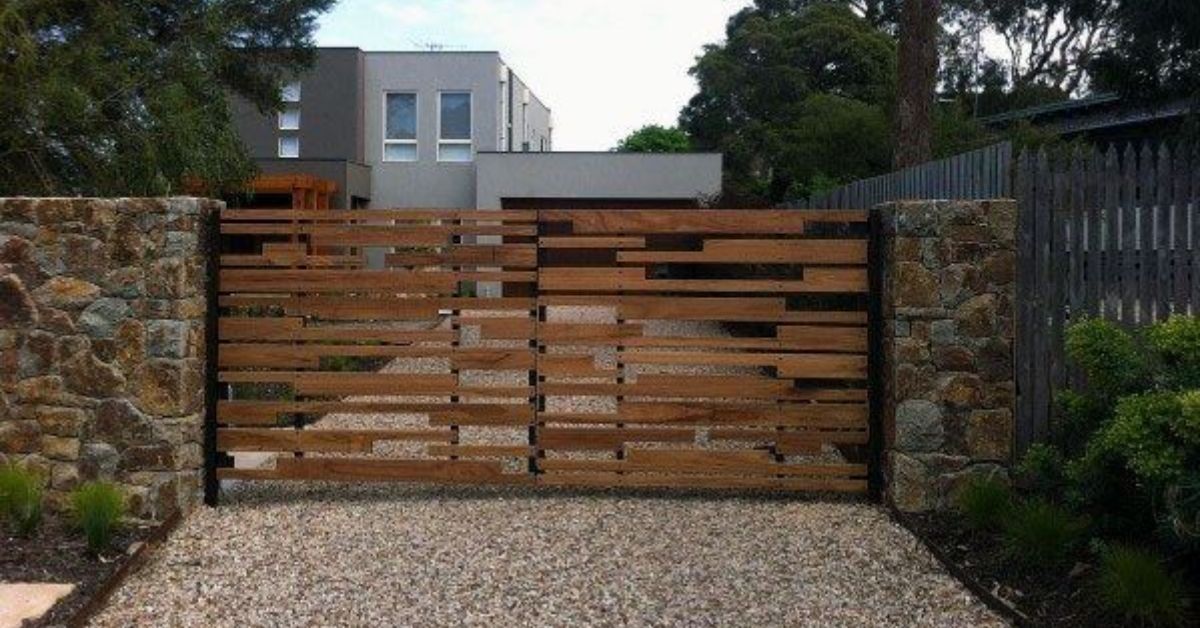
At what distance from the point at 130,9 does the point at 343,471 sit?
31.8 feet

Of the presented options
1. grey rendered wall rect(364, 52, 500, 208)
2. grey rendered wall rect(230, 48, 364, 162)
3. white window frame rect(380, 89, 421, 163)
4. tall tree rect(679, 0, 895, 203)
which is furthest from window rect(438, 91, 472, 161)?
tall tree rect(679, 0, 895, 203)

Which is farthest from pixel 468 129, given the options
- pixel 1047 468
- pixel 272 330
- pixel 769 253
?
pixel 1047 468

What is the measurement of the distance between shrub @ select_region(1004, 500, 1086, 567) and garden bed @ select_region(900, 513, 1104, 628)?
2.5 inches

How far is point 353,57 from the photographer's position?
26859 mm

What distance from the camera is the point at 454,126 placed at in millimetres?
27719

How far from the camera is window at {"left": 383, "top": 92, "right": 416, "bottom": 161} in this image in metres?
27.8

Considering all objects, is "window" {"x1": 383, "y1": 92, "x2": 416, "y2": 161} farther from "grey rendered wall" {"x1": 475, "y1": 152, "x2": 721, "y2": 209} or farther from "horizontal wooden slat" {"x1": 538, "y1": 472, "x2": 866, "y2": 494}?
"horizontal wooden slat" {"x1": 538, "y1": 472, "x2": 866, "y2": 494}

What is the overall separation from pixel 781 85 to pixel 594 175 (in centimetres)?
1453

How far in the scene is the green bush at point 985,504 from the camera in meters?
6.13

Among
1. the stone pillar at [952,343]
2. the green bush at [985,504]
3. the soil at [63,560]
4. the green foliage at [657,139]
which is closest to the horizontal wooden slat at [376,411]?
the soil at [63,560]

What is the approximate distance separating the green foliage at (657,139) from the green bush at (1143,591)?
1676 inches

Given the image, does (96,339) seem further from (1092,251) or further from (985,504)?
(1092,251)

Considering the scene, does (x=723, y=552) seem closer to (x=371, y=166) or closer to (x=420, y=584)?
(x=420, y=584)

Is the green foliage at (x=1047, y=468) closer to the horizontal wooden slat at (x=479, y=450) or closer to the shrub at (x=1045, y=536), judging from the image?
the shrub at (x=1045, y=536)
